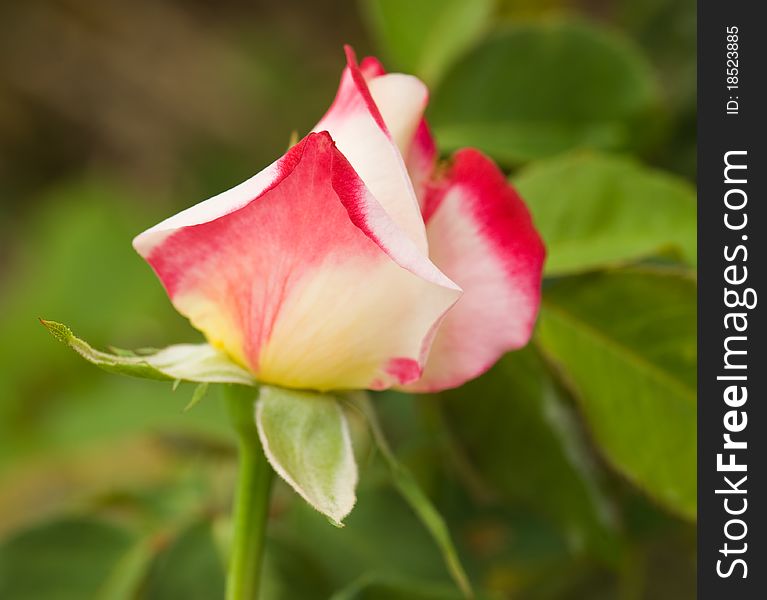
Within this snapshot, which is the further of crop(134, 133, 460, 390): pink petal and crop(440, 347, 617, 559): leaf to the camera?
crop(440, 347, 617, 559): leaf

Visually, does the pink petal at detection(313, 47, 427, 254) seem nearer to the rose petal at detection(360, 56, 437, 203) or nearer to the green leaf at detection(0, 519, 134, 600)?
the rose petal at detection(360, 56, 437, 203)

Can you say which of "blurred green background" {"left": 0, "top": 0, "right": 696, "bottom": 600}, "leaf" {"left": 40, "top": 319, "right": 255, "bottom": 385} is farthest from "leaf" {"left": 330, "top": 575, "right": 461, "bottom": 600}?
"leaf" {"left": 40, "top": 319, "right": 255, "bottom": 385}

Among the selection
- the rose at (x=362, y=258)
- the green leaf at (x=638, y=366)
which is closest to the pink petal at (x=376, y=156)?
the rose at (x=362, y=258)

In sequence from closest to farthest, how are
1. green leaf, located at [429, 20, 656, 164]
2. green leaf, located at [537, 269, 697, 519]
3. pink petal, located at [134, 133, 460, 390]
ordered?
pink petal, located at [134, 133, 460, 390], green leaf, located at [537, 269, 697, 519], green leaf, located at [429, 20, 656, 164]

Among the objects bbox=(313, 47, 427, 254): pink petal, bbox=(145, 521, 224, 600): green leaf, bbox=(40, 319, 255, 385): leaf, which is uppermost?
bbox=(313, 47, 427, 254): pink petal

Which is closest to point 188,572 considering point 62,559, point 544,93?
point 62,559

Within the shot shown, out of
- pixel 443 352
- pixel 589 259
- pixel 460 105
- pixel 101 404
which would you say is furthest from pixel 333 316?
pixel 101 404

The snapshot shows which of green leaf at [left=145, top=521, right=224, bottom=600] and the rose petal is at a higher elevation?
the rose petal
